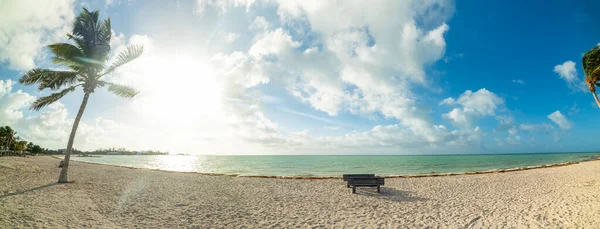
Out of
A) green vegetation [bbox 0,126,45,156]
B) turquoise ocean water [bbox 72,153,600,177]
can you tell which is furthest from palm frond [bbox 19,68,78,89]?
green vegetation [bbox 0,126,45,156]

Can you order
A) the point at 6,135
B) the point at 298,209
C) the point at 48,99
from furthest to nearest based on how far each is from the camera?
the point at 6,135
the point at 48,99
the point at 298,209

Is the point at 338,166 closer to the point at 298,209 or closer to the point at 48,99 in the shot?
the point at 298,209

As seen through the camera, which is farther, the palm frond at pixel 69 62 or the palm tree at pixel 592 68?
the palm tree at pixel 592 68

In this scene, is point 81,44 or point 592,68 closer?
point 81,44

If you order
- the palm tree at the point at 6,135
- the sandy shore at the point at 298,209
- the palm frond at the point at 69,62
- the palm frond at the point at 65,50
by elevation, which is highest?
the palm frond at the point at 65,50

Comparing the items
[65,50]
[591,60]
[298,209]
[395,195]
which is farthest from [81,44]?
[591,60]

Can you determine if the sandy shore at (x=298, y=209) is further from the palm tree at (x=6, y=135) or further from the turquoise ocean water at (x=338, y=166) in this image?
the palm tree at (x=6, y=135)

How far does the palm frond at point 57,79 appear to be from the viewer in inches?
520

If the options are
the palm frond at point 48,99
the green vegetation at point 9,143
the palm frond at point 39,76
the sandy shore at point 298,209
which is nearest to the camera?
the sandy shore at point 298,209

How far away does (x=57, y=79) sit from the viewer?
13469 mm

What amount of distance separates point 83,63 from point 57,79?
5.09 ft

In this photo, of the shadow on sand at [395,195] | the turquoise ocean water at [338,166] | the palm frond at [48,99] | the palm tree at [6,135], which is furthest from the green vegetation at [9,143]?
the shadow on sand at [395,195]

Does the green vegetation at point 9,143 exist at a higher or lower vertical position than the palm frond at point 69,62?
lower

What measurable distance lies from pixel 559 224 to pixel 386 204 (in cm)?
482
